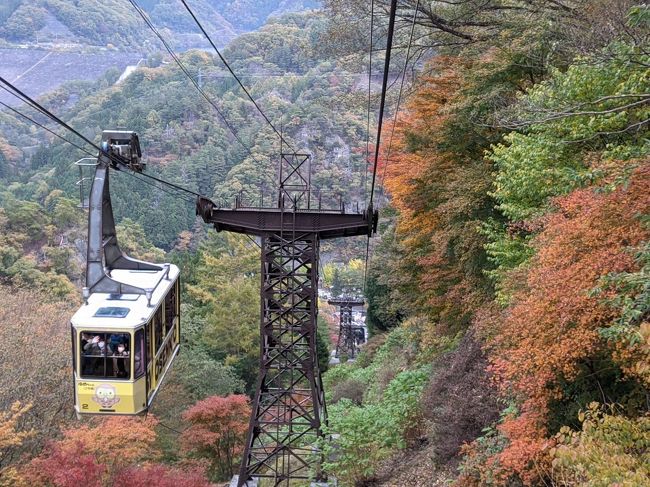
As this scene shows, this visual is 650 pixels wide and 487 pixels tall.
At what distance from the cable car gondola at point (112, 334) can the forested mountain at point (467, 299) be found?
3249 millimetres

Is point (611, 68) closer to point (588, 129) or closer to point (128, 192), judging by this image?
point (588, 129)

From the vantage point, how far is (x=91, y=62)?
141000 mm

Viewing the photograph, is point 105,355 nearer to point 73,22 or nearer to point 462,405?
point 462,405

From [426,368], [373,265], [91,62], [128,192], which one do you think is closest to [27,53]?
[91,62]

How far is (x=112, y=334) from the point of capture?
8.48m

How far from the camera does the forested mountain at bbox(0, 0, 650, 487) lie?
5.70 m

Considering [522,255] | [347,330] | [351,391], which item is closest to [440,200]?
[522,255]

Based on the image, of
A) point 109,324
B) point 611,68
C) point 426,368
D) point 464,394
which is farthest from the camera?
point 426,368

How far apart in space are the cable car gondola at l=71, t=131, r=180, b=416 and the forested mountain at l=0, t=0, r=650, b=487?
10.7 ft

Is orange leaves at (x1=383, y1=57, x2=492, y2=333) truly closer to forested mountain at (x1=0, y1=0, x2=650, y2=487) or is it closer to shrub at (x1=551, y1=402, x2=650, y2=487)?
forested mountain at (x1=0, y1=0, x2=650, y2=487)

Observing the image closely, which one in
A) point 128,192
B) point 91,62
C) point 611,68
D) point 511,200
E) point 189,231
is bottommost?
point 189,231

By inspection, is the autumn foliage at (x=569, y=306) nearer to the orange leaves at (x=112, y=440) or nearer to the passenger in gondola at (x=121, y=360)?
the passenger in gondola at (x=121, y=360)

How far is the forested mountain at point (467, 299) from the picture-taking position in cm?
570

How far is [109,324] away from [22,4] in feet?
584
